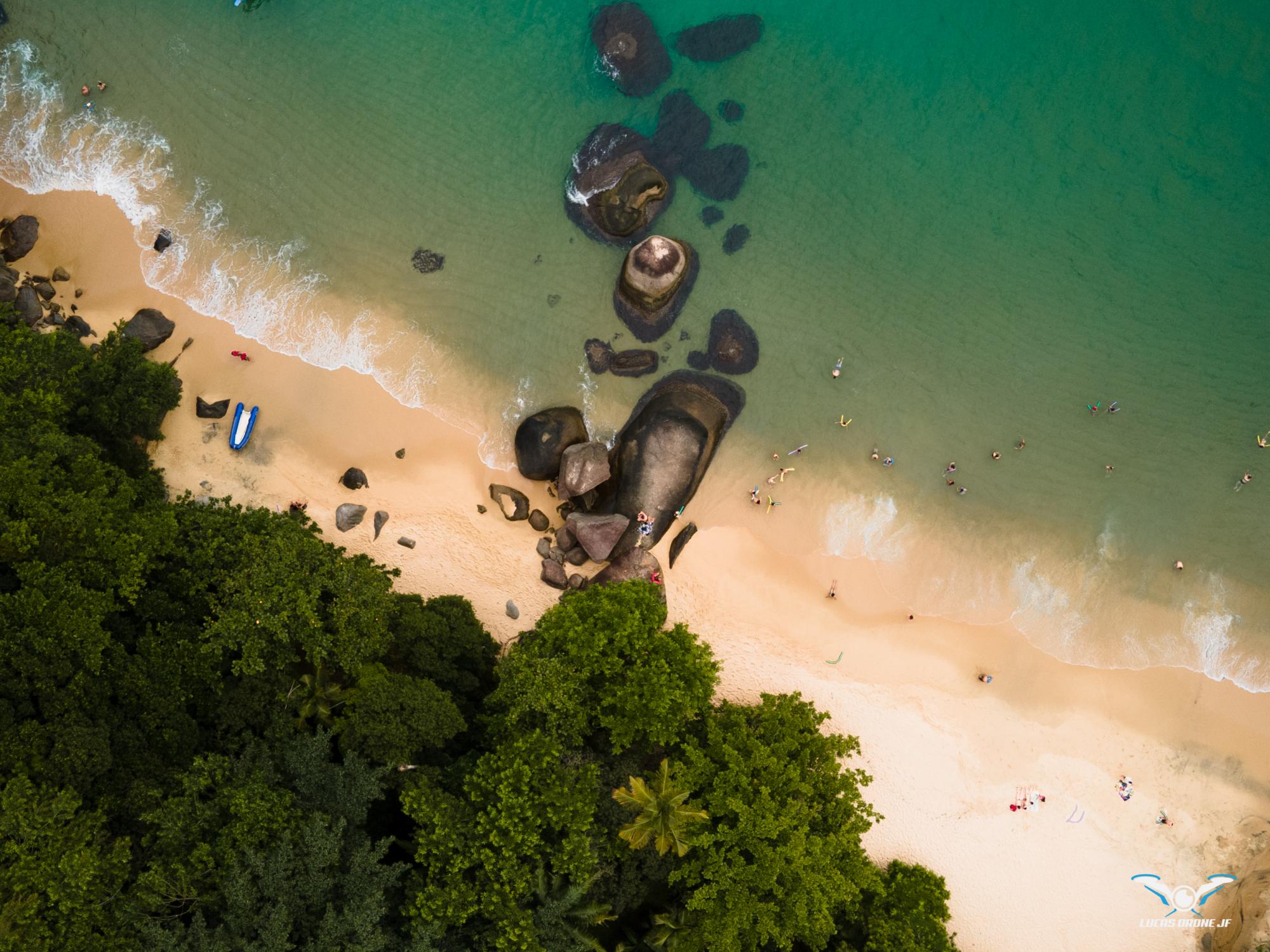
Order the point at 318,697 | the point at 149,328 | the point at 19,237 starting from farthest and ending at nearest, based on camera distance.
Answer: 1. the point at 19,237
2. the point at 149,328
3. the point at 318,697

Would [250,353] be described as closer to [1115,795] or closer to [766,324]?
[766,324]

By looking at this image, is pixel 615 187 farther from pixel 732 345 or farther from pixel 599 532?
pixel 599 532

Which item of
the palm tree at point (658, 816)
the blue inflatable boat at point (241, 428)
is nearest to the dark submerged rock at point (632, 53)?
the blue inflatable boat at point (241, 428)

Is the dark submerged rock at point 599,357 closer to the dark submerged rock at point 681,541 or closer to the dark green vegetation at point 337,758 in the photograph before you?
the dark submerged rock at point 681,541

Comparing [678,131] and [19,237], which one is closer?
[19,237]

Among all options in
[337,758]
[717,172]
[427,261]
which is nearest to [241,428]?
[427,261]

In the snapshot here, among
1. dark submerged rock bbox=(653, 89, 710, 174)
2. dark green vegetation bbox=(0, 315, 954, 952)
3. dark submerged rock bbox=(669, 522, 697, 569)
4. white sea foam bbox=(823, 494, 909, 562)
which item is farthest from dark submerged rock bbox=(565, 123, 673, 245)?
dark green vegetation bbox=(0, 315, 954, 952)
